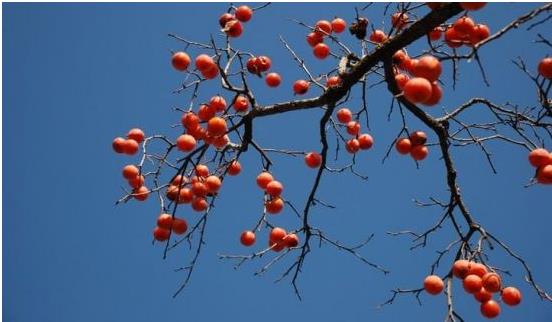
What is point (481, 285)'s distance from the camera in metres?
3.09

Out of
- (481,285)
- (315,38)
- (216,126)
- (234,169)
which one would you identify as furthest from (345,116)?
(481,285)

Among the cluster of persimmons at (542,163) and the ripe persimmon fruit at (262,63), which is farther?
the ripe persimmon fruit at (262,63)

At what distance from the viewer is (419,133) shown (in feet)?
13.1

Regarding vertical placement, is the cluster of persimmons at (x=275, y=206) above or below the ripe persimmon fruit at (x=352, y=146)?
below

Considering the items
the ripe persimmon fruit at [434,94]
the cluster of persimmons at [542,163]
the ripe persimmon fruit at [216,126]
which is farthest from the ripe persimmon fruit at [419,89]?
the ripe persimmon fruit at [216,126]

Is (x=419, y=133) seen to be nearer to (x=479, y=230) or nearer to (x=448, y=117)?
(x=448, y=117)

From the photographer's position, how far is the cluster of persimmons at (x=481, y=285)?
120 inches

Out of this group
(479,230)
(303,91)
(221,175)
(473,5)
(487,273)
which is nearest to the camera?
(473,5)

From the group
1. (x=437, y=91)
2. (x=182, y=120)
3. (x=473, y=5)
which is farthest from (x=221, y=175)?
(x=473, y=5)

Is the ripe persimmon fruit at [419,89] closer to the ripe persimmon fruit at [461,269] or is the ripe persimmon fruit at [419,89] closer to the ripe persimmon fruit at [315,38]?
the ripe persimmon fruit at [461,269]

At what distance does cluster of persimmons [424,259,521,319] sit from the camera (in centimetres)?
306

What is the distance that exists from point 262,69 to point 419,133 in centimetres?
135

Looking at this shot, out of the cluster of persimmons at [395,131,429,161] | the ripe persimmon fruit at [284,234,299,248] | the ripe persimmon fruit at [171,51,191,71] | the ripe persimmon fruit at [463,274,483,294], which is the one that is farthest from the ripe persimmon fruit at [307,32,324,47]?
the ripe persimmon fruit at [463,274,483,294]

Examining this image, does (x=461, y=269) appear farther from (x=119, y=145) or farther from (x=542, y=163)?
(x=119, y=145)
